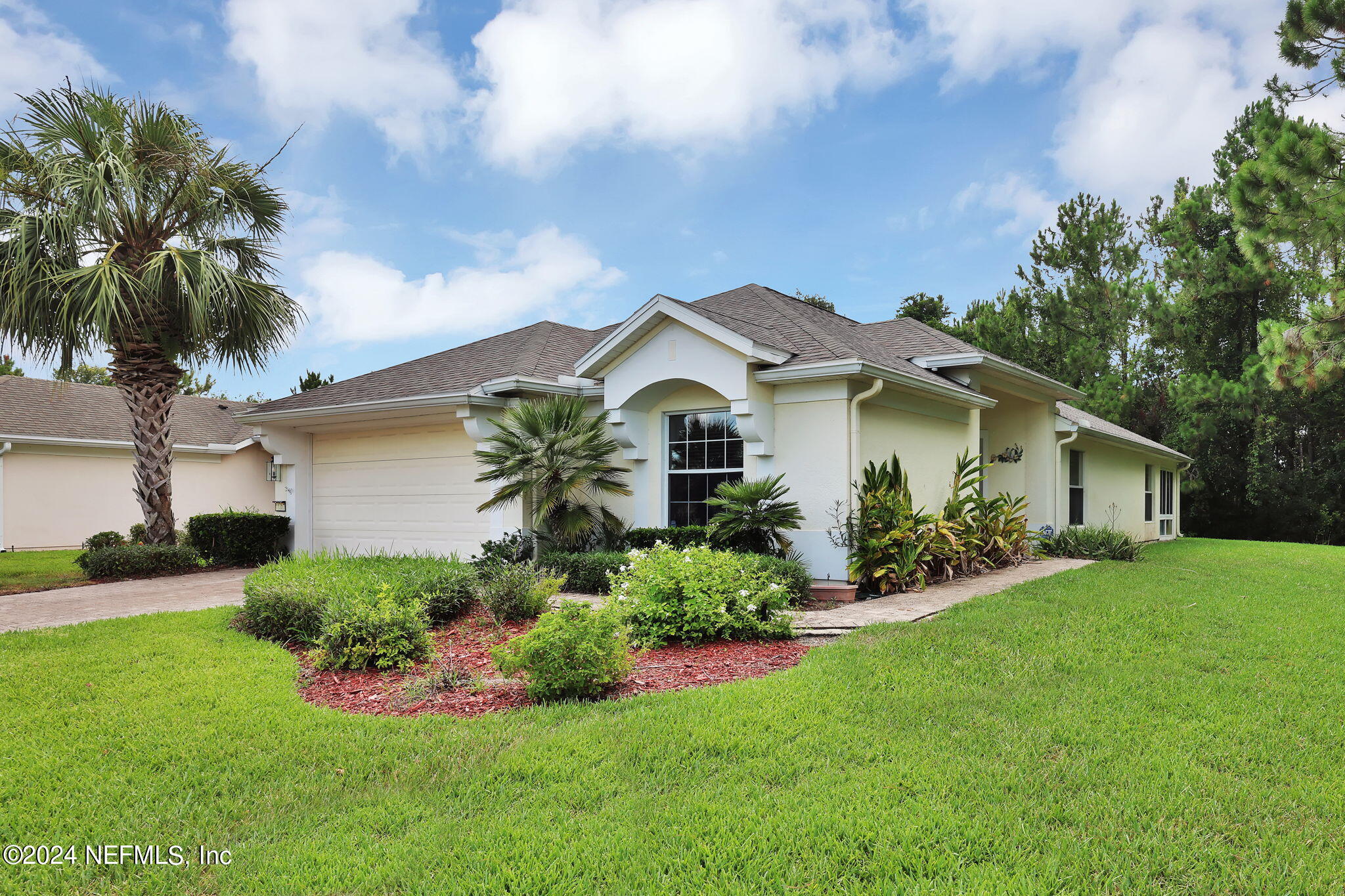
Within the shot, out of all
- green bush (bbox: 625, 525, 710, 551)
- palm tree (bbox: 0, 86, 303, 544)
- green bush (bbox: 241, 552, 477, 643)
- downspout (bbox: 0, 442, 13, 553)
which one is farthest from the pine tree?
downspout (bbox: 0, 442, 13, 553)

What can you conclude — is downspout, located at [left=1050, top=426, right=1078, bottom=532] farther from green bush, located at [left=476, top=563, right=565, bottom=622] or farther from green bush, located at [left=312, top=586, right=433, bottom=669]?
green bush, located at [left=312, top=586, right=433, bottom=669]

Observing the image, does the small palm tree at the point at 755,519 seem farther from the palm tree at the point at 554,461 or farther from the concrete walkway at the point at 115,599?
the concrete walkway at the point at 115,599

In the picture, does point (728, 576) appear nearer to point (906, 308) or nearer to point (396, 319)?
point (396, 319)

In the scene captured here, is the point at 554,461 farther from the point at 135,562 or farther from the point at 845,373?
the point at 135,562

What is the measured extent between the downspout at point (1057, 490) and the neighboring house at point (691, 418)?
1.7 inches

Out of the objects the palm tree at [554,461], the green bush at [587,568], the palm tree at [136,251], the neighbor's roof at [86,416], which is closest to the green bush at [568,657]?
the green bush at [587,568]

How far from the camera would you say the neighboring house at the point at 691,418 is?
10008 millimetres

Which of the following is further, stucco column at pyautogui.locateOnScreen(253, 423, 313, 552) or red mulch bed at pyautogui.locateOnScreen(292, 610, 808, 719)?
stucco column at pyautogui.locateOnScreen(253, 423, 313, 552)

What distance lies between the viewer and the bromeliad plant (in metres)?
9.78

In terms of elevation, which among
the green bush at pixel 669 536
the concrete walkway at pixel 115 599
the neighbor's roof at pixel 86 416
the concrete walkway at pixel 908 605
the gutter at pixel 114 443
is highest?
the neighbor's roof at pixel 86 416

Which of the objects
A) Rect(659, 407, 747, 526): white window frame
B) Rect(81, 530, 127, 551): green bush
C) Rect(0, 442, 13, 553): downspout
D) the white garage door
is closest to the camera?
Rect(659, 407, 747, 526): white window frame

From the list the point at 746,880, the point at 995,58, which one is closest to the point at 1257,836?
the point at 746,880

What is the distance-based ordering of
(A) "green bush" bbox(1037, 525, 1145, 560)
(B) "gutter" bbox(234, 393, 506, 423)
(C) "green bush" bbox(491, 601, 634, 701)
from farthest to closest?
(A) "green bush" bbox(1037, 525, 1145, 560), (B) "gutter" bbox(234, 393, 506, 423), (C) "green bush" bbox(491, 601, 634, 701)

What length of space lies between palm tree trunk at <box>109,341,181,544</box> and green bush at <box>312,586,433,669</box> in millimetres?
8981
